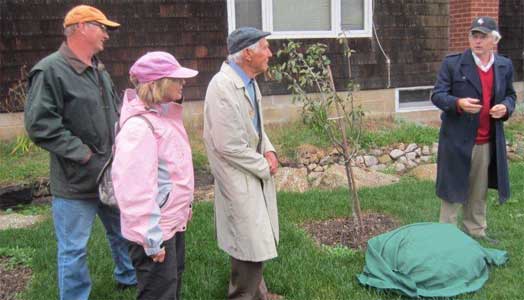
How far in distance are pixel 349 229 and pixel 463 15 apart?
258 inches

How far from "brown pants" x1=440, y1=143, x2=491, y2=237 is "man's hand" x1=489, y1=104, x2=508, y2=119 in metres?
0.34

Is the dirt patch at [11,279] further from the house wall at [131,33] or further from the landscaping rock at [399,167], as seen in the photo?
the landscaping rock at [399,167]

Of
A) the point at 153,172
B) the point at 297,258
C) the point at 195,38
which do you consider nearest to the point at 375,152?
the point at 195,38

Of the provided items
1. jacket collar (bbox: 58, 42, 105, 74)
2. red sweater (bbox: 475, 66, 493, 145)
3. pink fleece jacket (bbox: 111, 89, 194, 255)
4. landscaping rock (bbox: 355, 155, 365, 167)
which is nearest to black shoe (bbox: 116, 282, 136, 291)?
pink fleece jacket (bbox: 111, 89, 194, 255)

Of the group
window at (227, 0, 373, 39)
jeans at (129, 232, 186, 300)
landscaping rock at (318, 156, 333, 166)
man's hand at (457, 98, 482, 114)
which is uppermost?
window at (227, 0, 373, 39)

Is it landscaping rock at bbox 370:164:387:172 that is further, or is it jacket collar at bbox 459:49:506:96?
landscaping rock at bbox 370:164:387:172

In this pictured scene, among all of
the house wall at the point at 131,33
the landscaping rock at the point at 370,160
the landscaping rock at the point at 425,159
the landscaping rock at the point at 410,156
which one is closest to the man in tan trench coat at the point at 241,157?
the house wall at the point at 131,33

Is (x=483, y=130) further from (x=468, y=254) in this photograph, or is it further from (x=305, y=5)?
(x=305, y=5)

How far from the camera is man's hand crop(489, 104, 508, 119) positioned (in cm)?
461

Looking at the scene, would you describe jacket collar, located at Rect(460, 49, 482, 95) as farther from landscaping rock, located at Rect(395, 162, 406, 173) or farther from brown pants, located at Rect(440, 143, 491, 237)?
landscaping rock, located at Rect(395, 162, 406, 173)

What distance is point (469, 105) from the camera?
4.47 metres

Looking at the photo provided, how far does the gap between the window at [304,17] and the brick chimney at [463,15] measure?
1.89 meters

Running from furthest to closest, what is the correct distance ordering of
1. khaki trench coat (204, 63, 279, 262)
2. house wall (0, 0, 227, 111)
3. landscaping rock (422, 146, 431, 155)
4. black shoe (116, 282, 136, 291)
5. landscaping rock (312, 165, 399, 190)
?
landscaping rock (422, 146, 431, 155) → house wall (0, 0, 227, 111) → landscaping rock (312, 165, 399, 190) → black shoe (116, 282, 136, 291) → khaki trench coat (204, 63, 279, 262)

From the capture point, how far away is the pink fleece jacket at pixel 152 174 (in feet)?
8.96
